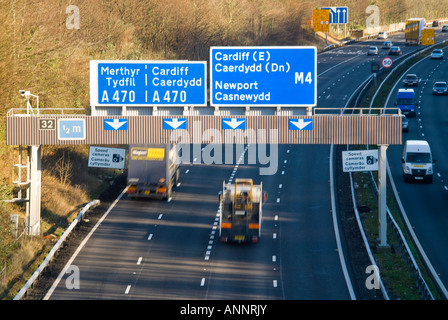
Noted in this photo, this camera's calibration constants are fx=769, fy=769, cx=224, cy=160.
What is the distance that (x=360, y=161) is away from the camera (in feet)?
127

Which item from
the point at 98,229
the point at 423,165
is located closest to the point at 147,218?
the point at 98,229

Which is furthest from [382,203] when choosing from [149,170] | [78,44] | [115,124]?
[78,44]

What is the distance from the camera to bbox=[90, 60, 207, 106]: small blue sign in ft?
122

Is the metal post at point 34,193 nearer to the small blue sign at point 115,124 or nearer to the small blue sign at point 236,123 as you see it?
the small blue sign at point 115,124

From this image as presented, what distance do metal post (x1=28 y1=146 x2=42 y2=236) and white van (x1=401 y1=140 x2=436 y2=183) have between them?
24484 mm

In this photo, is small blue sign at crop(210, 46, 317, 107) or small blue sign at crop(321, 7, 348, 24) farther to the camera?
small blue sign at crop(321, 7, 348, 24)

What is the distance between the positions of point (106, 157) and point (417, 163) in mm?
20556

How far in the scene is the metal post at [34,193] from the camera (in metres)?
38.8

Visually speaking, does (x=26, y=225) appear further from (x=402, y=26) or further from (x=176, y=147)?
(x=402, y=26)

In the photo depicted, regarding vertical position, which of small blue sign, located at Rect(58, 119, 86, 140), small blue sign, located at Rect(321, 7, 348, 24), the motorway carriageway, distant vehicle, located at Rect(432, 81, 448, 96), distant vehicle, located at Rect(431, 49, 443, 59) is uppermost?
small blue sign, located at Rect(321, 7, 348, 24)

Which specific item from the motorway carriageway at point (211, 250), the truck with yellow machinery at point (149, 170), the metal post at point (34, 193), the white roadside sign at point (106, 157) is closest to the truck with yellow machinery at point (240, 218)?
the motorway carriageway at point (211, 250)

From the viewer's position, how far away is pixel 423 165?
50625mm

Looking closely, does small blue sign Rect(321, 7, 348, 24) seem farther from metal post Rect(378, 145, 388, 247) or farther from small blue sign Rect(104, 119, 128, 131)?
small blue sign Rect(104, 119, 128, 131)

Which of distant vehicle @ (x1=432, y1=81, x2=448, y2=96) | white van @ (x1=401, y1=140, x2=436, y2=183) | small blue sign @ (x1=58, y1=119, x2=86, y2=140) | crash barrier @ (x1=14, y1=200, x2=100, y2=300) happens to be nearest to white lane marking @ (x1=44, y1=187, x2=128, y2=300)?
crash barrier @ (x1=14, y1=200, x2=100, y2=300)
